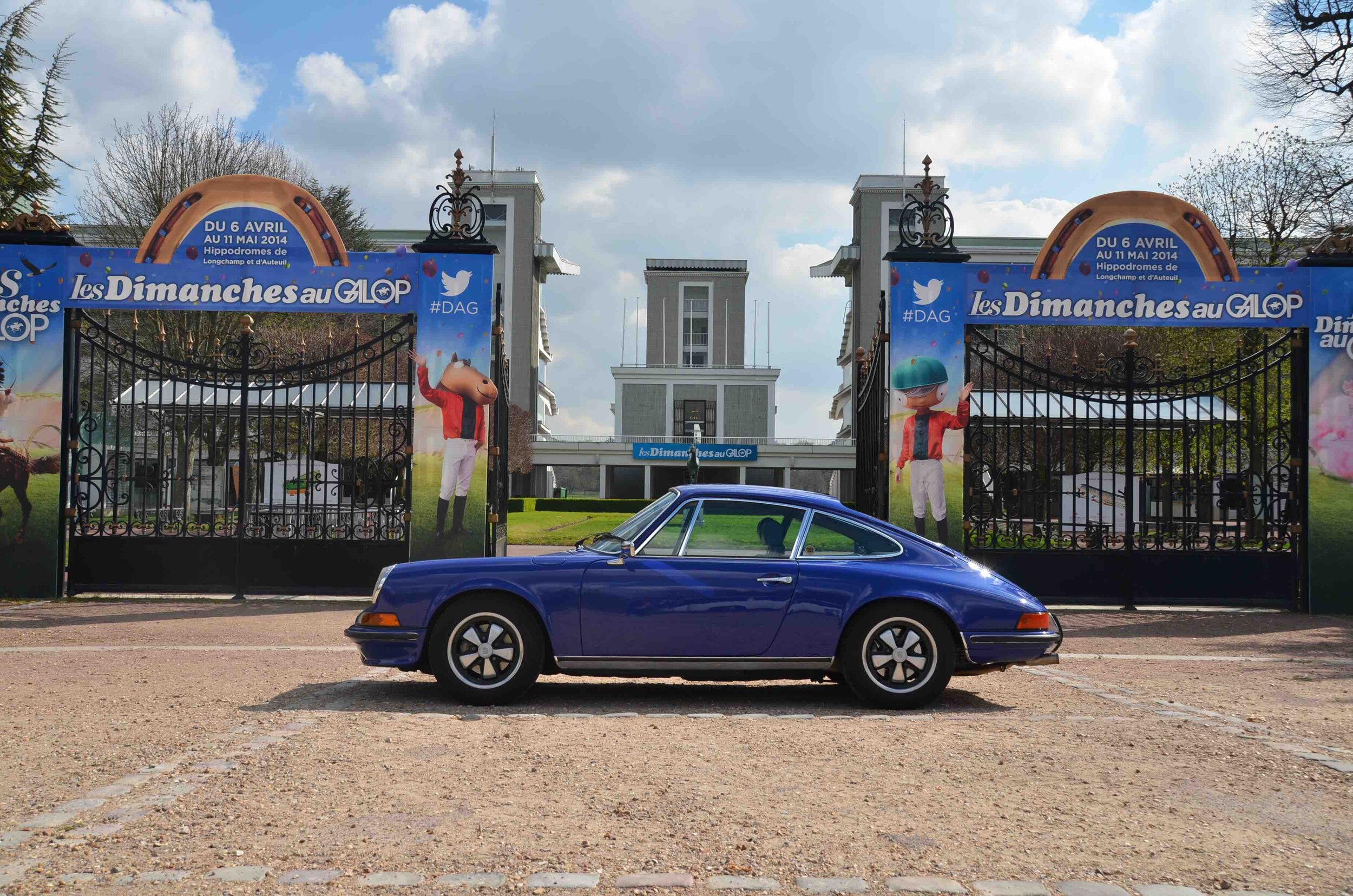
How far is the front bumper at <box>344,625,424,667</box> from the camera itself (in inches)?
269

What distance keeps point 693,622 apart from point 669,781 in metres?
1.87

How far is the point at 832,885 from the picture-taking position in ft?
12.1

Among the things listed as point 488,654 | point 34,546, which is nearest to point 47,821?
point 488,654

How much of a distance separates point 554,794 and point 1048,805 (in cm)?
204

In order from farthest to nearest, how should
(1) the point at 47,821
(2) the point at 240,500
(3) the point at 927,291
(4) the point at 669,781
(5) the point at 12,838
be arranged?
(3) the point at 927,291 < (2) the point at 240,500 < (4) the point at 669,781 < (1) the point at 47,821 < (5) the point at 12,838

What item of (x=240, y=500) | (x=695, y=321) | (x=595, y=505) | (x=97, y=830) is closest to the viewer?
(x=97, y=830)

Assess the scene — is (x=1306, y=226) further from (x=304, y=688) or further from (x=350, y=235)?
(x=350, y=235)

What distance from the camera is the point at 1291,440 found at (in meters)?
14.3

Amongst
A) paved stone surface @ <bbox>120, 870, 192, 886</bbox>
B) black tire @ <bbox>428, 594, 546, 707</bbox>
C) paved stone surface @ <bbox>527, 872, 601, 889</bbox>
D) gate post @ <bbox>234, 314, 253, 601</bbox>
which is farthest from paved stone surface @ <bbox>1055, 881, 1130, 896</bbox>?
gate post @ <bbox>234, 314, 253, 601</bbox>

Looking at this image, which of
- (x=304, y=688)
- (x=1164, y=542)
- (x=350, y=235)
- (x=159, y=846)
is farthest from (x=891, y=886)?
(x=350, y=235)

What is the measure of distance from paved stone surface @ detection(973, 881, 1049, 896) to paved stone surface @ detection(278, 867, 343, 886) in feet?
6.83

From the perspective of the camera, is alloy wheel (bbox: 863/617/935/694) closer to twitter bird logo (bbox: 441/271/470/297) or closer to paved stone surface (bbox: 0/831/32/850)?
paved stone surface (bbox: 0/831/32/850)

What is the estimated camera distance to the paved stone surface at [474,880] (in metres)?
3.63

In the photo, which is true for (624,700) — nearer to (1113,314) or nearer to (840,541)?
(840,541)
